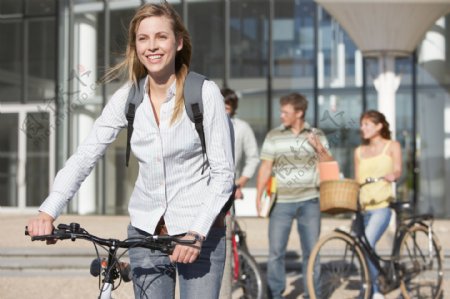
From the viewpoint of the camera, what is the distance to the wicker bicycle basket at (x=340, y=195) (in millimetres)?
7398

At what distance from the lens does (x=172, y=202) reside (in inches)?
128

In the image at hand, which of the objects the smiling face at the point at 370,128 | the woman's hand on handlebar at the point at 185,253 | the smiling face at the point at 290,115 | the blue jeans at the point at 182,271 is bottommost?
the blue jeans at the point at 182,271

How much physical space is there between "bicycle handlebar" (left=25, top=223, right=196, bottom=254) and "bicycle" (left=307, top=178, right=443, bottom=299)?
431cm

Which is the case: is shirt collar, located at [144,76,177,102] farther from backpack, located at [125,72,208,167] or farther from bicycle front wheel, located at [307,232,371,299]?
bicycle front wheel, located at [307,232,371,299]

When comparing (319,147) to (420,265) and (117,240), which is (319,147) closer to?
(420,265)

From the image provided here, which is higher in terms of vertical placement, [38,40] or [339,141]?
[38,40]

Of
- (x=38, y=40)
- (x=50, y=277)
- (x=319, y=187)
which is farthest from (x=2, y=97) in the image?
(x=319, y=187)

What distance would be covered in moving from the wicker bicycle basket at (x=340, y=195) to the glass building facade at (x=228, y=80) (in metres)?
9.57

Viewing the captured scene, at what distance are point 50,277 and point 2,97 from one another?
438 inches

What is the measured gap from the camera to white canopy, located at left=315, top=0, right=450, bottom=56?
13.8 m

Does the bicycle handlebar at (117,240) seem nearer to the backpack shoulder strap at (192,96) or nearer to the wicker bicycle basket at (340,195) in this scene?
the backpack shoulder strap at (192,96)

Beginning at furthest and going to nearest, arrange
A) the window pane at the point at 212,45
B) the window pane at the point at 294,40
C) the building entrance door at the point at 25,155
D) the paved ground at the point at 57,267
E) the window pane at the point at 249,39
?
the building entrance door at the point at 25,155
the window pane at the point at 212,45
the window pane at the point at 249,39
the window pane at the point at 294,40
the paved ground at the point at 57,267

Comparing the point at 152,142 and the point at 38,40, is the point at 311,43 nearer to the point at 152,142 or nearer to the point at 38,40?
the point at 38,40

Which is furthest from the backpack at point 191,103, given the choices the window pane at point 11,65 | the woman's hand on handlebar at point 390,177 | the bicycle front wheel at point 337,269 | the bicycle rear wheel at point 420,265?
the window pane at point 11,65
